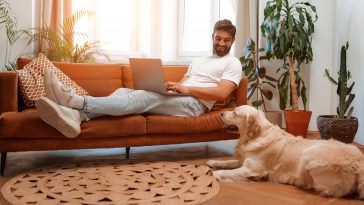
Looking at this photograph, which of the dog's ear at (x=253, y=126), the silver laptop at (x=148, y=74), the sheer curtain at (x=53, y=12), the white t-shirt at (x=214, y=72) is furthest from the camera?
the sheer curtain at (x=53, y=12)

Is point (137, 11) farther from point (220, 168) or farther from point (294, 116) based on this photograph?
point (220, 168)

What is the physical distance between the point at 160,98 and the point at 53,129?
0.80m

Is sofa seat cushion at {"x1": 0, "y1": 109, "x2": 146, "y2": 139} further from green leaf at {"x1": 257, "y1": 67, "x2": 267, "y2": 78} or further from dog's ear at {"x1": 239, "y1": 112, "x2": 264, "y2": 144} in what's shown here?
green leaf at {"x1": 257, "y1": 67, "x2": 267, "y2": 78}

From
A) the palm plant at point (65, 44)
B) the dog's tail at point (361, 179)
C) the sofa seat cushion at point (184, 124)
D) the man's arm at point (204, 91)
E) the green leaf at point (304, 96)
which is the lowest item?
the dog's tail at point (361, 179)

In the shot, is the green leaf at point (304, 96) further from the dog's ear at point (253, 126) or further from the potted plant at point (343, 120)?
the dog's ear at point (253, 126)

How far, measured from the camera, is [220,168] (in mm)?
2439

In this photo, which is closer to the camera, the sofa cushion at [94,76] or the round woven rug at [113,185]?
the round woven rug at [113,185]

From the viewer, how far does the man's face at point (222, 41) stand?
9.56 feet

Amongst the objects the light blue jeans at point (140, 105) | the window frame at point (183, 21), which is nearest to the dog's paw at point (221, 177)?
the light blue jeans at point (140, 105)

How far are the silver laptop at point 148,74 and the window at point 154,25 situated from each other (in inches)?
86.2

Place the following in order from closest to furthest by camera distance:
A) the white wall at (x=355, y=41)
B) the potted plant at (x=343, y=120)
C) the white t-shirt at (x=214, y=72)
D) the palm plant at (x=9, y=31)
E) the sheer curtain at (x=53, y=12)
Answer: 1. the white t-shirt at (x=214, y=72)
2. the potted plant at (x=343, y=120)
3. the white wall at (x=355, y=41)
4. the palm plant at (x=9, y=31)
5. the sheer curtain at (x=53, y=12)

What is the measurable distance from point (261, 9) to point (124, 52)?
2.05 m

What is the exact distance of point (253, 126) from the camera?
225cm

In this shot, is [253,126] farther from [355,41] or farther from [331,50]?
[331,50]
